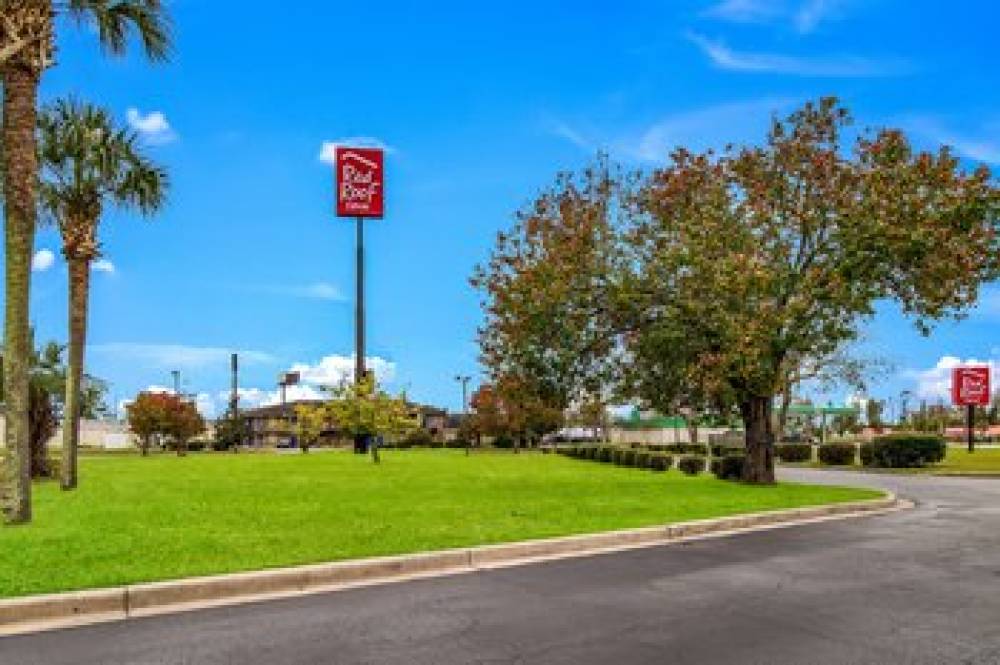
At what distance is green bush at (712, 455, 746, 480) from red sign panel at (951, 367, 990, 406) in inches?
1132

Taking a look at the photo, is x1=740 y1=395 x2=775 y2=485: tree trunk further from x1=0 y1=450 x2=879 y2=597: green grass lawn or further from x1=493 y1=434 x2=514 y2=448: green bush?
x1=493 y1=434 x2=514 y2=448: green bush

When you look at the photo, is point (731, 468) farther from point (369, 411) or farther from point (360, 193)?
point (360, 193)

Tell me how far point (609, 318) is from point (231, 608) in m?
17.1

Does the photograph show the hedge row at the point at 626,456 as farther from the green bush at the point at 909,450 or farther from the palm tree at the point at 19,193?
the palm tree at the point at 19,193

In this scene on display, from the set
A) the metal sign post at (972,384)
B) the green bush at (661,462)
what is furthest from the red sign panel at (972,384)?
the green bush at (661,462)

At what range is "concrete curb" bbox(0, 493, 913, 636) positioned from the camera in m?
8.09

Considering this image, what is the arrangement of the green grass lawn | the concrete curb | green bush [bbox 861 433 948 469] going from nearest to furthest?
the concrete curb < the green grass lawn < green bush [bbox 861 433 948 469]

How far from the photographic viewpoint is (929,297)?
22.8 m

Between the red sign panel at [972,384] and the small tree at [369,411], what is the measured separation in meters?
31.0

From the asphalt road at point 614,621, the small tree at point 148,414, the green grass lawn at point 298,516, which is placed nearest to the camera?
the asphalt road at point 614,621

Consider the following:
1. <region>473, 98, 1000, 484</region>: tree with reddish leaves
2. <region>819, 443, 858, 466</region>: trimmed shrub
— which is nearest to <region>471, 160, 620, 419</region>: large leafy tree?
<region>473, 98, 1000, 484</region>: tree with reddish leaves

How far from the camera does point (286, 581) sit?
9.45 meters

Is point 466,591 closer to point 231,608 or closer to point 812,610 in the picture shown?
point 231,608

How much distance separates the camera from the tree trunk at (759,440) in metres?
25.7
